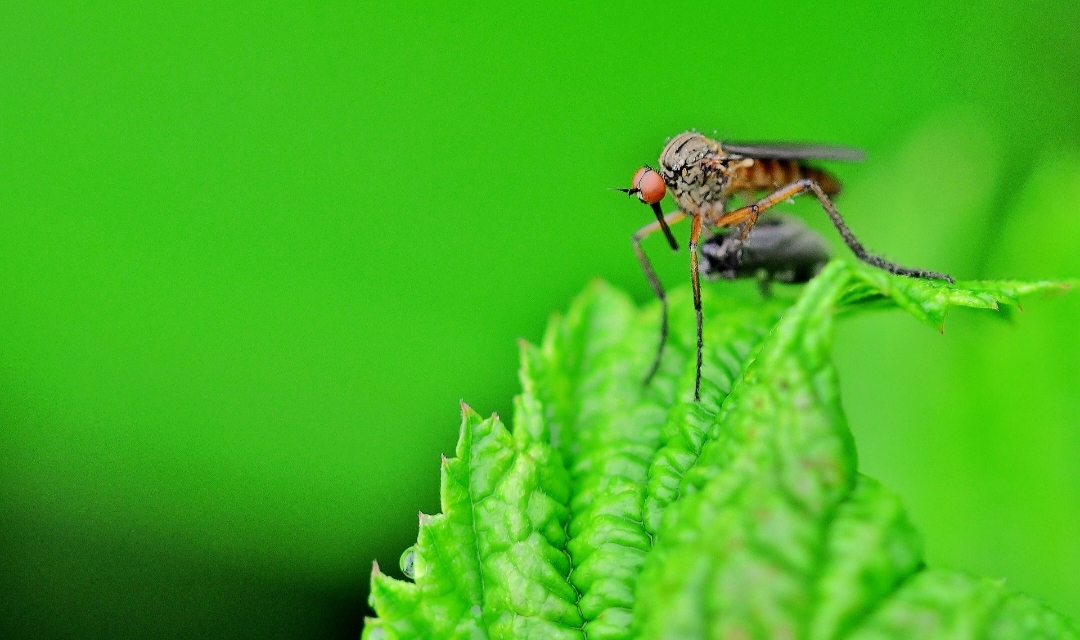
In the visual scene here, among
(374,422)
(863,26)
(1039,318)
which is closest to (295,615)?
(374,422)

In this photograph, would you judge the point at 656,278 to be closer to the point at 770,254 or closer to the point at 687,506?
the point at 770,254

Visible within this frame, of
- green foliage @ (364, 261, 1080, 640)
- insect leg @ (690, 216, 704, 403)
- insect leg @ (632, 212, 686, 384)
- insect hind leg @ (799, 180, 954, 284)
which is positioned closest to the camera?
green foliage @ (364, 261, 1080, 640)

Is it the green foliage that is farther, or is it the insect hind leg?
the insect hind leg

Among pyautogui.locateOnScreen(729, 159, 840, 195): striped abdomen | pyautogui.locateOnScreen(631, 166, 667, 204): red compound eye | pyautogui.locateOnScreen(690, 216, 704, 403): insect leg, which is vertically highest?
pyautogui.locateOnScreen(729, 159, 840, 195): striped abdomen

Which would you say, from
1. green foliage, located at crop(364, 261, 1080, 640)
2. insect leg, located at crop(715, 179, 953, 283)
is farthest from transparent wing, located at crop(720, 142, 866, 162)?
green foliage, located at crop(364, 261, 1080, 640)

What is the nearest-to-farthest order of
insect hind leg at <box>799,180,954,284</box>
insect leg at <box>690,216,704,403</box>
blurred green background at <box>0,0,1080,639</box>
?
insect leg at <box>690,216,704,403</box>
insect hind leg at <box>799,180,954,284</box>
blurred green background at <box>0,0,1080,639</box>

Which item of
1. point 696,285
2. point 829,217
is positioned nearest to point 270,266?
point 696,285

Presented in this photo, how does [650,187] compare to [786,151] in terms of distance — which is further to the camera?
[786,151]

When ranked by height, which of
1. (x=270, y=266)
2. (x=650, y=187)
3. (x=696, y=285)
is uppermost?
(x=270, y=266)

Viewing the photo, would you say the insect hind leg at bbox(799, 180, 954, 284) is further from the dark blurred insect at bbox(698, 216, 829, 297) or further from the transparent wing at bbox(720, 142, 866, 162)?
the transparent wing at bbox(720, 142, 866, 162)
